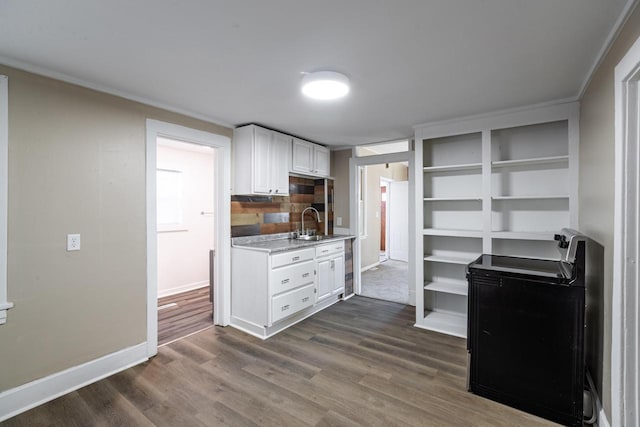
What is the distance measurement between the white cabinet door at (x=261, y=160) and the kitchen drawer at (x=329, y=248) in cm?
99

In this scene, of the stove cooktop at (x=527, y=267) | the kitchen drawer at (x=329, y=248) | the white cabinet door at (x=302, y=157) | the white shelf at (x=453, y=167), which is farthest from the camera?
the white cabinet door at (x=302, y=157)

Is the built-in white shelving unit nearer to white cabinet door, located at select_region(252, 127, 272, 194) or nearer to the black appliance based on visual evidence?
the black appliance

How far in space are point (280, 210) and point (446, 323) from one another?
8.09 feet

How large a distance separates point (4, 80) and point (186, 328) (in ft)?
8.57

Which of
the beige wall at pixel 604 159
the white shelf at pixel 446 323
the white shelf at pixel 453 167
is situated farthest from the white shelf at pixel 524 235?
the white shelf at pixel 446 323

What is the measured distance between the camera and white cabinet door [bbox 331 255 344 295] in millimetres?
4086

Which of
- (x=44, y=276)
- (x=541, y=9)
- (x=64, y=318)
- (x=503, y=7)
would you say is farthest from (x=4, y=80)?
(x=541, y=9)

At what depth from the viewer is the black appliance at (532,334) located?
6.10 feet

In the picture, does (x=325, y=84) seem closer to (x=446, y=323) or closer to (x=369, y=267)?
(x=446, y=323)

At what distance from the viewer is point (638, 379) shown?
1.45 metres

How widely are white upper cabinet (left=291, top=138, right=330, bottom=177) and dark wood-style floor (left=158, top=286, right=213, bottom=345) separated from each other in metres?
2.18

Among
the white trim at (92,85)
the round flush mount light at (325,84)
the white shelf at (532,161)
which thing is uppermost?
the white trim at (92,85)

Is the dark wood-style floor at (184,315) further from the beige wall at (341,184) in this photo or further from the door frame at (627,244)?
the door frame at (627,244)

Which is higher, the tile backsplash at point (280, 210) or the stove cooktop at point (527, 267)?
the tile backsplash at point (280, 210)
